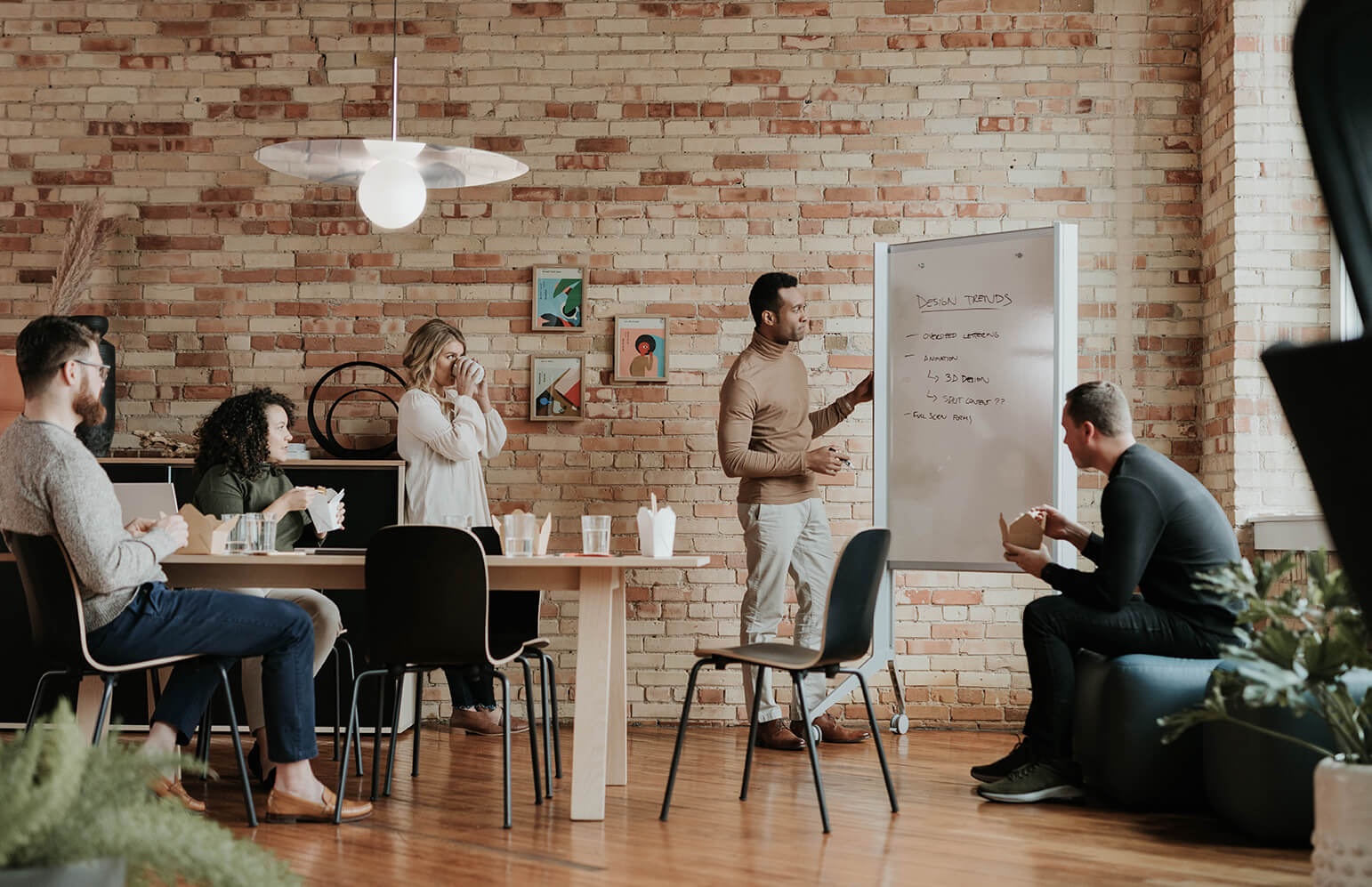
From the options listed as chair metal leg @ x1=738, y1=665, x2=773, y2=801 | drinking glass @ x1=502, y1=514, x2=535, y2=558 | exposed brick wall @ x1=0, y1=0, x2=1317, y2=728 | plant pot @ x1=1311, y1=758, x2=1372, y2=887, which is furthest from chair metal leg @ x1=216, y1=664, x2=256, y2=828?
plant pot @ x1=1311, y1=758, x2=1372, y2=887

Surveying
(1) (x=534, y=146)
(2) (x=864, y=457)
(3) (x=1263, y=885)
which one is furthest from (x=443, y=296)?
(3) (x=1263, y=885)

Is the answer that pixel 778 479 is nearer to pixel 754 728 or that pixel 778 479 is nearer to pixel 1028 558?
pixel 1028 558

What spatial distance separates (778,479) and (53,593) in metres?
2.76

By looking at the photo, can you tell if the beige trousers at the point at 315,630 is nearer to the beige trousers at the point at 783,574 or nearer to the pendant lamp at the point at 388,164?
the pendant lamp at the point at 388,164

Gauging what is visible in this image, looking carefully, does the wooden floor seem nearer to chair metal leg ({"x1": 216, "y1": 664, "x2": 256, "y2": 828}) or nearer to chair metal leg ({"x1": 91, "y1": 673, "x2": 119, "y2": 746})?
chair metal leg ({"x1": 216, "y1": 664, "x2": 256, "y2": 828})

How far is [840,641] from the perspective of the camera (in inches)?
137

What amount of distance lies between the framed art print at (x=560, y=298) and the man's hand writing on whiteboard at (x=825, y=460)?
137cm

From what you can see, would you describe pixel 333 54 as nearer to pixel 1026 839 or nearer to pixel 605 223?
pixel 605 223

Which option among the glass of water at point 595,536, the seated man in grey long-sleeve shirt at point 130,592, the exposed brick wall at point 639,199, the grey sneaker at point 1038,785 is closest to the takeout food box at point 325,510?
the seated man in grey long-sleeve shirt at point 130,592

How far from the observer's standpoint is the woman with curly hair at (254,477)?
4.16 m

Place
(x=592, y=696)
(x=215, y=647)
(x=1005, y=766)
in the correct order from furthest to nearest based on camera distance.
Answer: (x=1005, y=766) < (x=592, y=696) < (x=215, y=647)

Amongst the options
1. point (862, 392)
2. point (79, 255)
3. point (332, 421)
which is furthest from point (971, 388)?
point (79, 255)

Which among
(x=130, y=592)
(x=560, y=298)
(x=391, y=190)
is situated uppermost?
(x=391, y=190)

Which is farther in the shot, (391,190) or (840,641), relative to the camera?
(391,190)
